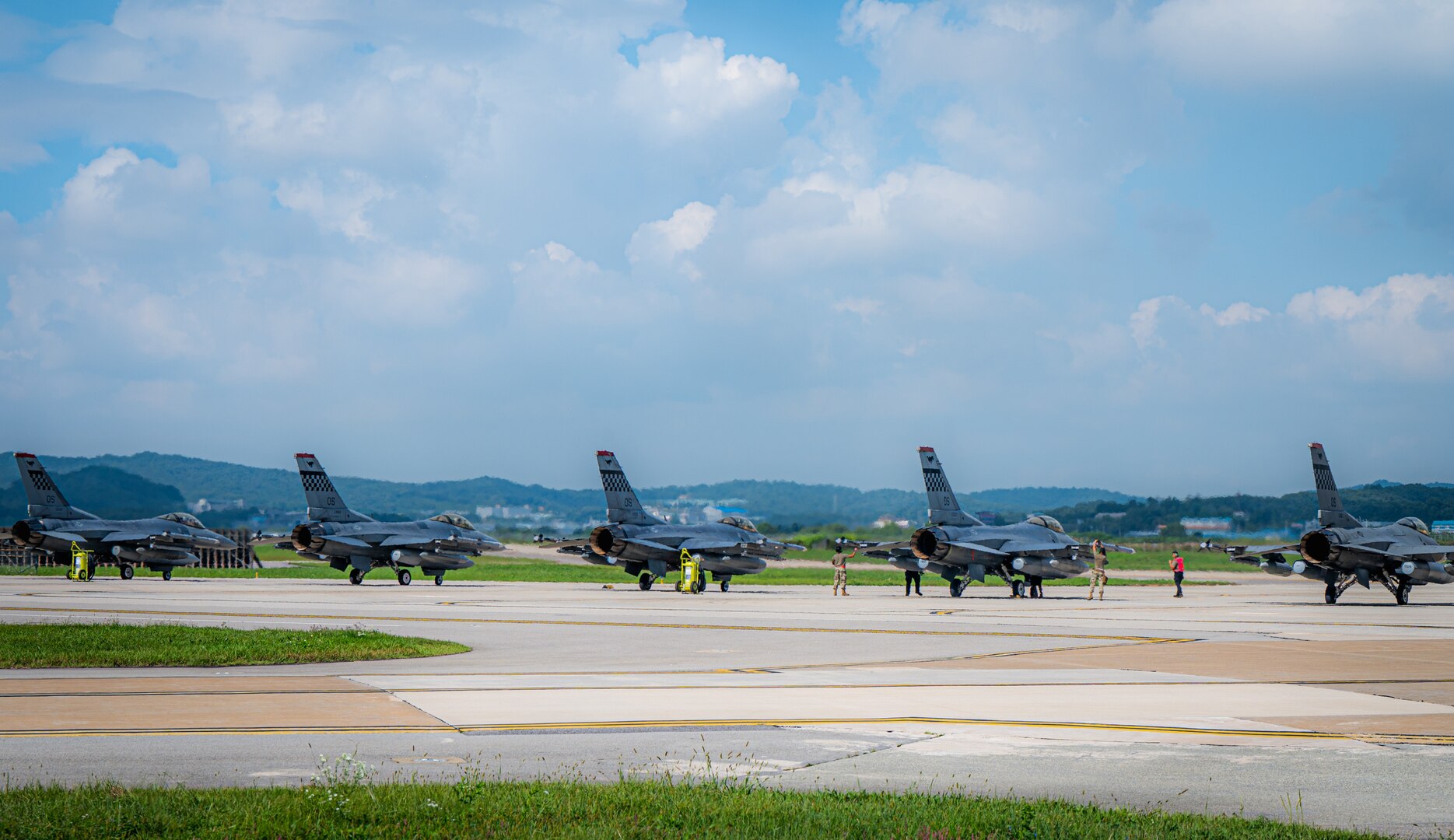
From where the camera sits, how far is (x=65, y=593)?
3953cm

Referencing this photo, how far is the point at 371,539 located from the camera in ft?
Result: 171

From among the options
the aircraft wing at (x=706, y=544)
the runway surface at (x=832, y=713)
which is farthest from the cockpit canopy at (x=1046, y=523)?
the runway surface at (x=832, y=713)

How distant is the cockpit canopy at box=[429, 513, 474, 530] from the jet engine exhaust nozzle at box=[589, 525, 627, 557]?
28.2 feet

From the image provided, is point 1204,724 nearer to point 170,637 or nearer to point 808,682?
point 808,682

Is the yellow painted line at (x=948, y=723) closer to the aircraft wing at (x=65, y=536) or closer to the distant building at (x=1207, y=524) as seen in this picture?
the aircraft wing at (x=65, y=536)

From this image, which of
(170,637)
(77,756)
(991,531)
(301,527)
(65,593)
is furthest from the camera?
(301,527)

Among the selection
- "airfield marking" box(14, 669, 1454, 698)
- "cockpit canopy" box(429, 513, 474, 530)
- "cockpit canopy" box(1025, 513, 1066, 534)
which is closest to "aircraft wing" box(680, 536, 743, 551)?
"cockpit canopy" box(1025, 513, 1066, 534)

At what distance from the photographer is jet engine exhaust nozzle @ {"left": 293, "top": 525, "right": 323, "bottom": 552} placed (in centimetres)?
5072

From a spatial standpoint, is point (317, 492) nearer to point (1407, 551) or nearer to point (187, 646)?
point (187, 646)

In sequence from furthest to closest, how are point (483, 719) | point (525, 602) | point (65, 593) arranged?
1. point (65, 593)
2. point (525, 602)
3. point (483, 719)

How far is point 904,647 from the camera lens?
22.2 meters

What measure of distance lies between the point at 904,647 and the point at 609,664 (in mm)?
5881

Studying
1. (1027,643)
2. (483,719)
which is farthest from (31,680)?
(1027,643)

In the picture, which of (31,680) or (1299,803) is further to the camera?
(31,680)
